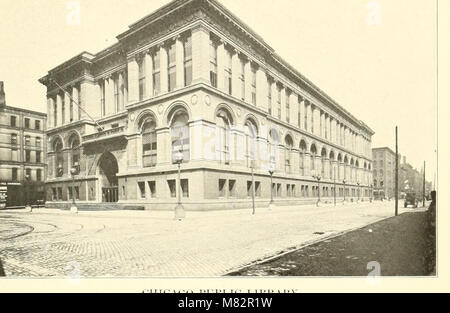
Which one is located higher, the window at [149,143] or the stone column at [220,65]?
the stone column at [220,65]

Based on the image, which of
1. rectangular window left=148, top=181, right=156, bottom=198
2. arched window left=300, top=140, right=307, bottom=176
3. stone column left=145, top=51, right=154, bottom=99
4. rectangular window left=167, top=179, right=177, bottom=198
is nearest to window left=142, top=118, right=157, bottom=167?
rectangular window left=148, top=181, right=156, bottom=198

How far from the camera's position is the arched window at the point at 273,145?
40375 millimetres

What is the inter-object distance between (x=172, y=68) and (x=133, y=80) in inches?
220

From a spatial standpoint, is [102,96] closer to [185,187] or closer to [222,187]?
[185,187]

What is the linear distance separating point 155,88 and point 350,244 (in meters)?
26.4

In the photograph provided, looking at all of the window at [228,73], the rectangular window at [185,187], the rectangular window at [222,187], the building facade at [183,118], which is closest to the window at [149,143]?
the building facade at [183,118]

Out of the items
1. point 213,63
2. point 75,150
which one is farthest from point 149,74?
point 75,150

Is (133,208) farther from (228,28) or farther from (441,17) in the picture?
(441,17)

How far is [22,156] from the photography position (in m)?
36.9

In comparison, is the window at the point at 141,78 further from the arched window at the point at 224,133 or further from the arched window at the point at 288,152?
the arched window at the point at 288,152

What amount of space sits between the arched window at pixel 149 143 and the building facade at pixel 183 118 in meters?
0.10

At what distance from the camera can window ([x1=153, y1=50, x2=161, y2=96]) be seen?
32.4m

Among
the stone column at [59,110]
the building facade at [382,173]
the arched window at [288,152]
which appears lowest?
the building facade at [382,173]
